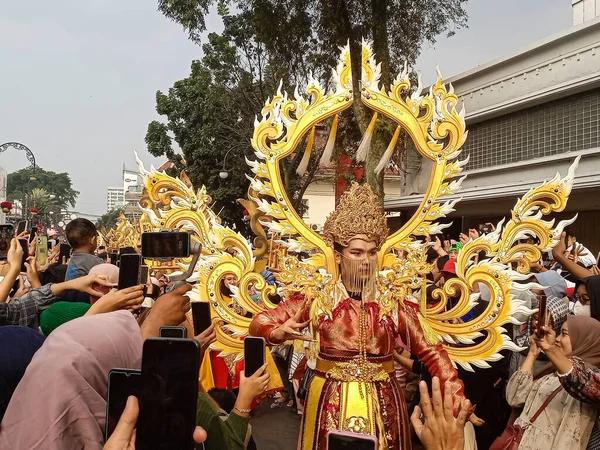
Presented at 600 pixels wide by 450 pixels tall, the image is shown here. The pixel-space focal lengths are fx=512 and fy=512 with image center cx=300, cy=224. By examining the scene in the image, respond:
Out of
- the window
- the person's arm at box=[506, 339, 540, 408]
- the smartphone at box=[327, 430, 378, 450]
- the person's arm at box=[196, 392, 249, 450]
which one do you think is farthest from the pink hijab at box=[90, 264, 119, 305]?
the window

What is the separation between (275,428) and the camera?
572 centimetres

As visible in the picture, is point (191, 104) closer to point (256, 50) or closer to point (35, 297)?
point (256, 50)

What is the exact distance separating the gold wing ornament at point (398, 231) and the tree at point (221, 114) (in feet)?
33.4

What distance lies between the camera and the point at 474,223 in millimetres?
14062

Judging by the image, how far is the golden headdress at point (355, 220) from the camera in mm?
2686

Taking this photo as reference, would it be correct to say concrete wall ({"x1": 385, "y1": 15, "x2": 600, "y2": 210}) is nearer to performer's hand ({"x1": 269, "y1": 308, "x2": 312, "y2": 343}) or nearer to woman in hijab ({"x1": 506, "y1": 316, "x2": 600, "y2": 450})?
woman in hijab ({"x1": 506, "y1": 316, "x2": 600, "y2": 450})

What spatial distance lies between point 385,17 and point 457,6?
219 centimetres

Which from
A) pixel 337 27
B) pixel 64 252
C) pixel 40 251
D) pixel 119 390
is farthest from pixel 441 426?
pixel 337 27

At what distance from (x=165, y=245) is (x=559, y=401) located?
202cm

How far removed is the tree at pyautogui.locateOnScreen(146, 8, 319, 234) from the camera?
610 inches

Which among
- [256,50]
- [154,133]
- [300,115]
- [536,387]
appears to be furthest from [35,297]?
[154,133]

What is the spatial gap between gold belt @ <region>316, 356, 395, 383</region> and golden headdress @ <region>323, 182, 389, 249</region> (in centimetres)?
60

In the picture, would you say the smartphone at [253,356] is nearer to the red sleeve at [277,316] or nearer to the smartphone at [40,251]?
the red sleeve at [277,316]

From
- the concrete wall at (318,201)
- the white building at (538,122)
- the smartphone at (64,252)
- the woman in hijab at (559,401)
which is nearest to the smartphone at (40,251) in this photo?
the smartphone at (64,252)
